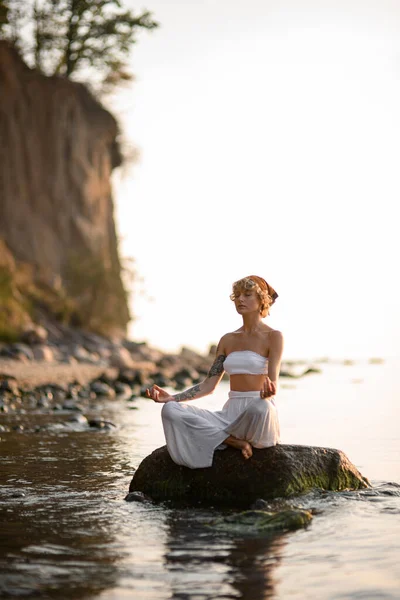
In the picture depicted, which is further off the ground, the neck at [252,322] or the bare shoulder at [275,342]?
the neck at [252,322]

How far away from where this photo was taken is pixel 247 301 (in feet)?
27.7

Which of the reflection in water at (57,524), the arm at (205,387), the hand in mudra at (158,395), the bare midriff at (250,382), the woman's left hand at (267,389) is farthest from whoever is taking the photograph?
the arm at (205,387)

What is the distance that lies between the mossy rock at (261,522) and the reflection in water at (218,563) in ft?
0.49

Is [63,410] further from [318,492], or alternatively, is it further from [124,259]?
[124,259]

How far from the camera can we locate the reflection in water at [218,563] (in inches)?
213

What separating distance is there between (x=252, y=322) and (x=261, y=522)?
2132 mm

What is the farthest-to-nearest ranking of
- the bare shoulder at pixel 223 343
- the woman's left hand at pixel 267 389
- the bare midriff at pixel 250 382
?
1. the bare shoulder at pixel 223 343
2. the bare midriff at pixel 250 382
3. the woman's left hand at pixel 267 389

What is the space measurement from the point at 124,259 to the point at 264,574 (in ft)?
132

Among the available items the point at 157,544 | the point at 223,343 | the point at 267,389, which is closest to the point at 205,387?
the point at 223,343

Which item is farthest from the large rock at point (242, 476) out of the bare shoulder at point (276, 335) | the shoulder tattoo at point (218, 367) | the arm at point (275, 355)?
the bare shoulder at point (276, 335)

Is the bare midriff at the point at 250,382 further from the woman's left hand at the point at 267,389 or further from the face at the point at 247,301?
the face at the point at 247,301

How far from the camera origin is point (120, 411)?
61.2 ft

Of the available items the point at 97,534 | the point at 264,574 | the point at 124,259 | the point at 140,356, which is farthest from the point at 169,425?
the point at 124,259

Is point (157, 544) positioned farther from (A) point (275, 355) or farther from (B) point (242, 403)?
(A) point (275, 355)
